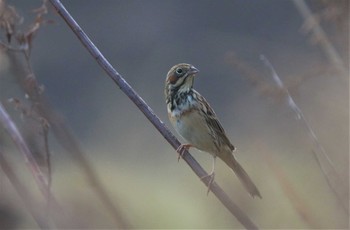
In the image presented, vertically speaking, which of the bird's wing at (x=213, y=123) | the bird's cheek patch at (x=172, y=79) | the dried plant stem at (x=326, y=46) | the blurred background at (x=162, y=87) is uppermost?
the bird's cheek patch at (x=172, y=79)

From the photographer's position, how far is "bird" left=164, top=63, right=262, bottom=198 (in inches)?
129

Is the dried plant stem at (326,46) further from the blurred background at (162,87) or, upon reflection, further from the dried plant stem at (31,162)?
the blurred background at (162,87)

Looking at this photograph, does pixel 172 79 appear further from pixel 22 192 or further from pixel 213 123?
pixel 22 192

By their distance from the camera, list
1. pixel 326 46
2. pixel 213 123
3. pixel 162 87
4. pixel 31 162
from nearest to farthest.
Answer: pixel 31 162 < pixel 326 46 < pixel 213 123 < pixel 162 87

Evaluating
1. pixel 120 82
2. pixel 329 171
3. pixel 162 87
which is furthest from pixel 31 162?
pixel 162 87

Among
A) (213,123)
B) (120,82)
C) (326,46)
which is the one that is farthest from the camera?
(213,123)

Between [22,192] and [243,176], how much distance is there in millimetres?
1399

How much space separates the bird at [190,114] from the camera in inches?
129

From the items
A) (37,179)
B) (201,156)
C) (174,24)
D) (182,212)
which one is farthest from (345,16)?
(174,24)

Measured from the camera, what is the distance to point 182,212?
750 centimetres

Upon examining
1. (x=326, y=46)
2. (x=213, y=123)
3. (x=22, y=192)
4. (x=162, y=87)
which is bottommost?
(x=162, y=87)

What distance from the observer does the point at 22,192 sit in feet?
6.26

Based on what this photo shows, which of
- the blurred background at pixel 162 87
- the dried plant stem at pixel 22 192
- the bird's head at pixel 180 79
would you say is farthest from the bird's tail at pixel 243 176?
the blurred background at pixel 162 87

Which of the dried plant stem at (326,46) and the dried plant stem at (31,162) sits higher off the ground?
the dried plant stem at (31,162)
